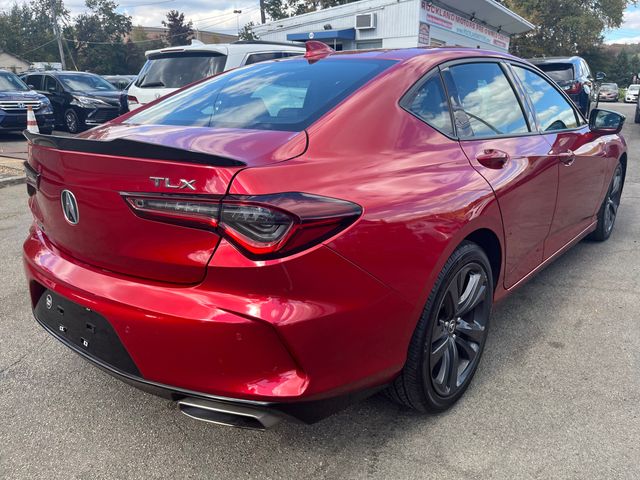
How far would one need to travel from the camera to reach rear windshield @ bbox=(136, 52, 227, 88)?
24.4 feet

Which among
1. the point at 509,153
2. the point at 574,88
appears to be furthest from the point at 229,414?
the point at 574,88

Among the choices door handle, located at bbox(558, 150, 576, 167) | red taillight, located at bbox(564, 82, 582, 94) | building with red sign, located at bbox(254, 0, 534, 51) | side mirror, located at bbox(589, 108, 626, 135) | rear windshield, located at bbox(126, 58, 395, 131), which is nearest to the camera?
rear windshield, located at bbox(126, 58, 395, 131)

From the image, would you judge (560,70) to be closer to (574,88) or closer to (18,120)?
(574,88)

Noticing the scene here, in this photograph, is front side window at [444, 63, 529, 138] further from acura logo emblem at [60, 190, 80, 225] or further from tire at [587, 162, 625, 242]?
tire at [587, 162, 625, 242]

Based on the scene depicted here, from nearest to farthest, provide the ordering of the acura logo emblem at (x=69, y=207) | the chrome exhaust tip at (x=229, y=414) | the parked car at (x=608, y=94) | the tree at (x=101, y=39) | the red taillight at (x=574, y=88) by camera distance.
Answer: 1. the chrome exhaust tip at (x=229, y=414)
2. the acura logo emblem at (x=69, y=207)
3. the red taillight at (x=574, y=88)
4. the parked car at (x=608, y=94)
5. the tree at (x=101, y=39)

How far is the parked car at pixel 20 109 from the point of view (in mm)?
11352

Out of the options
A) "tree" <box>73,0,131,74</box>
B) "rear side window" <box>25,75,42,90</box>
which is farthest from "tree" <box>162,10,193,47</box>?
"rear side window" <box>25,75,42,90</box>

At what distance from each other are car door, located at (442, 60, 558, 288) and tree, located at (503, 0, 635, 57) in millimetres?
47230

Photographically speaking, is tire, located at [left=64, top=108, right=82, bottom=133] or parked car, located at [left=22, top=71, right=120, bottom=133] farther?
tire, located at [left=64, top=108, right=82, bottom=133]

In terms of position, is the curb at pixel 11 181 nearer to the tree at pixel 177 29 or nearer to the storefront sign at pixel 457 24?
the storefront sign at pixel 457 24

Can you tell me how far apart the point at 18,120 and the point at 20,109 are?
25 centimetres

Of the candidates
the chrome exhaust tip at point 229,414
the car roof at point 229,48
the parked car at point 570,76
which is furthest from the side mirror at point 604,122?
the parked car at point 570,76

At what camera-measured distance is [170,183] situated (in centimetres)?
167

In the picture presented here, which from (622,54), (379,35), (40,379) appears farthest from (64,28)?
(40,379)
